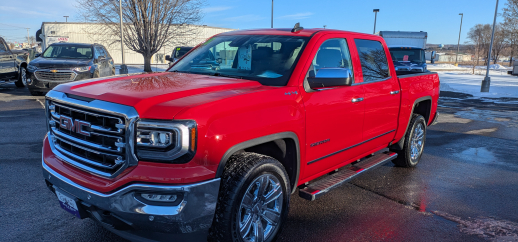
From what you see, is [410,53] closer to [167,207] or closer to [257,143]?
[257,143]

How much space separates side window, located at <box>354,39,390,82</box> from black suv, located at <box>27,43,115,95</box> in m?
9.67

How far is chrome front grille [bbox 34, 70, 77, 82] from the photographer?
37.7 feet

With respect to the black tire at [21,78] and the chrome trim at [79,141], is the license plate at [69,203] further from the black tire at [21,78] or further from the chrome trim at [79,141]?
the black tire at [21,78]

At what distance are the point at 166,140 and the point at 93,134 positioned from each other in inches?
24.2

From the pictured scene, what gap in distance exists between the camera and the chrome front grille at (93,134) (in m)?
2.46

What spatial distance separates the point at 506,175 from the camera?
218 inches

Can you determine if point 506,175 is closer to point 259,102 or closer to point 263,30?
point 263,30

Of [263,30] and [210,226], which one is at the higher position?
[263,30]

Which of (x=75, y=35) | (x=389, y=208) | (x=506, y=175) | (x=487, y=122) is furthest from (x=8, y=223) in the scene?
(x=75, y=35)

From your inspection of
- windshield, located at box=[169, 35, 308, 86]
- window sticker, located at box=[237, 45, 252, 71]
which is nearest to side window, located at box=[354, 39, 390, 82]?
windshield, located at box=[169, 35, 308, 86]

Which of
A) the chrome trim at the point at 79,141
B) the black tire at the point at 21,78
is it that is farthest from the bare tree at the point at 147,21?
the chrome trim at the point at 79,141

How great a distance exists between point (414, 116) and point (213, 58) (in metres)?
3.22

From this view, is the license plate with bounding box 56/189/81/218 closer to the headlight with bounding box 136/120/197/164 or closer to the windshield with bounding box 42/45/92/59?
the headlight with bounding box 136/120/197/164

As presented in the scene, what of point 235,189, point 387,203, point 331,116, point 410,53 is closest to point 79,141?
point 235,189
